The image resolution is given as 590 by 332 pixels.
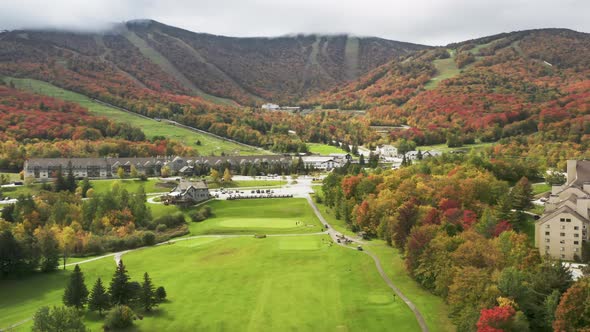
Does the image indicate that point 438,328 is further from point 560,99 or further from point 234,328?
point 560,99

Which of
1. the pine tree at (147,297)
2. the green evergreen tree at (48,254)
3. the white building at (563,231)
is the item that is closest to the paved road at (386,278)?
the white building at (563,231)

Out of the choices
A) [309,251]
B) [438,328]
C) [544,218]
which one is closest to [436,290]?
[438,328]

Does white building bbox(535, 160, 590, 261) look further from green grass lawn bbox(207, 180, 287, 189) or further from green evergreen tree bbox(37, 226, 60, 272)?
green grass lawn bbox(207, 180, 287, 189)

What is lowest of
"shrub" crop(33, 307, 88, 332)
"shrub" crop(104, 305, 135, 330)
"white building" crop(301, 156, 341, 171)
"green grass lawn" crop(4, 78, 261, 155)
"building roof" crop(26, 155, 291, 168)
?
"shrub" crop(104, 305, 135, 330)

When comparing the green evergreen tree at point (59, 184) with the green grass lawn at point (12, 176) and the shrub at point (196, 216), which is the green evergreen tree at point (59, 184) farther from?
the shrub at point (196, 216)

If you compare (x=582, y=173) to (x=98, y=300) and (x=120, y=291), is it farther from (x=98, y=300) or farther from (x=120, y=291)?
(x=98, y=300)

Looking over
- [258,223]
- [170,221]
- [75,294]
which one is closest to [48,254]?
[75,294]

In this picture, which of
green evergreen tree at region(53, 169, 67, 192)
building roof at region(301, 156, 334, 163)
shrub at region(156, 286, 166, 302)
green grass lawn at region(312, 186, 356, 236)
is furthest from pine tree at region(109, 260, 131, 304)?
building roof at region(301, 156, 334, 163)

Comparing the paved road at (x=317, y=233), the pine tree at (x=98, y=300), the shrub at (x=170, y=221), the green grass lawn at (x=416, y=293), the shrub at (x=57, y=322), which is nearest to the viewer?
the shrub at (x=57, y=322)
